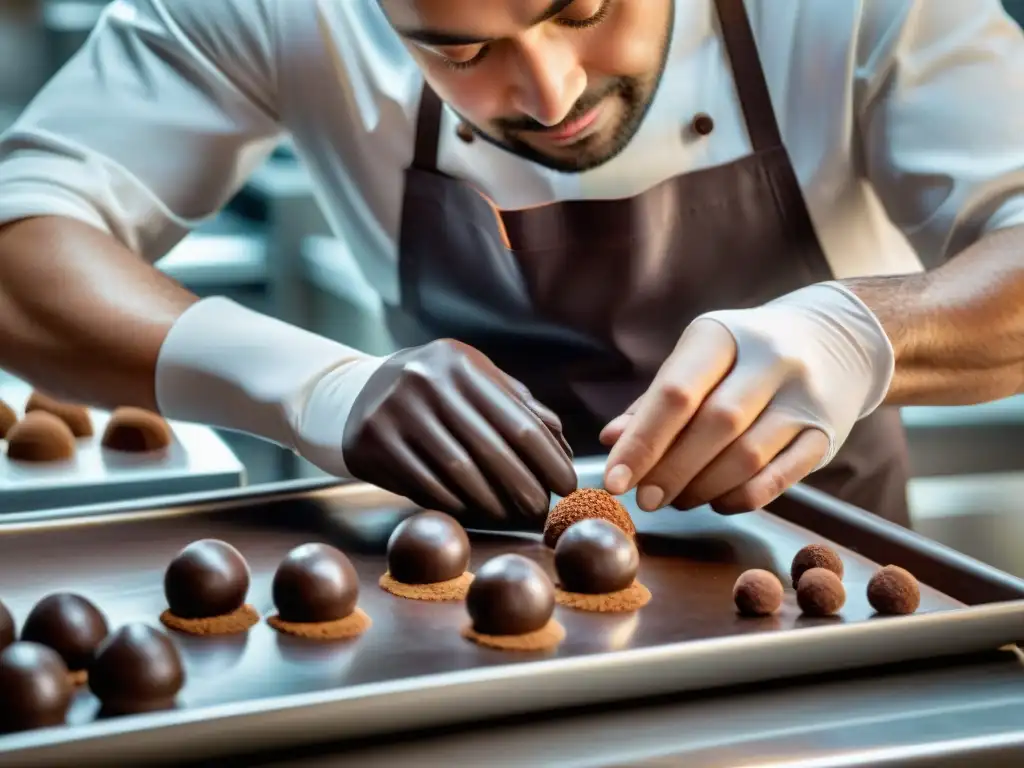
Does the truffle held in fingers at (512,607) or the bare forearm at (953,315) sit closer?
the truffle held in fingers at (512,607)

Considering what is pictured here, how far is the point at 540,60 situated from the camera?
1312mm

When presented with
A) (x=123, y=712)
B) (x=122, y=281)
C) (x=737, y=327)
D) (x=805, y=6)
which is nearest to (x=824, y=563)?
(x=737, y=327)

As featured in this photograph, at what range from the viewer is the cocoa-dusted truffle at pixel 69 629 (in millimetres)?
846

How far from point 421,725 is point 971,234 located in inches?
43.3

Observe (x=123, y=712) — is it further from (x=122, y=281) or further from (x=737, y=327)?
(x=122, y=281)

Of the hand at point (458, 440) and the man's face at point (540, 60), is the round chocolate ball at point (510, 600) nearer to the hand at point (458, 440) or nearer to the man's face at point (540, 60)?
the hand at point (458, 440)

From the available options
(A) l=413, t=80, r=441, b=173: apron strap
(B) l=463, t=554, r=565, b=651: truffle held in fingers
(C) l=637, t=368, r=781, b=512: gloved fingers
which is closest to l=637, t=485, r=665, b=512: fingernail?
(C) l=637, t=368, r=781, b=512: gloved fingers

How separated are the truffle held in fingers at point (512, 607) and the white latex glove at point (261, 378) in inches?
18.7

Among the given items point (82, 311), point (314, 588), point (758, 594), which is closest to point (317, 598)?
point (314, 588)

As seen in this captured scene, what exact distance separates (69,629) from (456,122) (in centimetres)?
107

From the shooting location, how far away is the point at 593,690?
2.63 ft

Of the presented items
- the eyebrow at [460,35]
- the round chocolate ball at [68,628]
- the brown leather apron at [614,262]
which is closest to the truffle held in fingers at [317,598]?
the round chocolate ball at [68,628]

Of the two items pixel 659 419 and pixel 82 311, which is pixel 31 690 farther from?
pixel 82 311

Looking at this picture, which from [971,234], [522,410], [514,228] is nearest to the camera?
[522,410]
